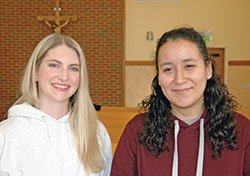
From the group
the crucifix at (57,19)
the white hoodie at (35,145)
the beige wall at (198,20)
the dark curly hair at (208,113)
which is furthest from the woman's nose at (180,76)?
the crucifix at (57,19)

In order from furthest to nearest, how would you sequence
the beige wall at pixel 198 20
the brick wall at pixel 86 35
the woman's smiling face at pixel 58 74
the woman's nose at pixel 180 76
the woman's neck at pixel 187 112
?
the brick wall at pixel 86 35 → the beige wall at pixel 198 20 → the woman's smiling face at pixel 58 74 → the woman's neck at pixel 187 112 → the woman's nose at pixel 180 76

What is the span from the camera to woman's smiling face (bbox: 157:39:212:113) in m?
1.29

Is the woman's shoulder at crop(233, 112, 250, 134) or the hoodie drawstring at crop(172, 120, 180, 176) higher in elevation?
the woman's shoulder at crop(233, 112, 250, 134)

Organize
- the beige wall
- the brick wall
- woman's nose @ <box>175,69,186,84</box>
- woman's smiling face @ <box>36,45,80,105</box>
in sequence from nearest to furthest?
woman's nose @ <box>175,69,186,84</box>, woman's smiling face @ <box>36,45,80,105</box>, the beige wall, the brick wall

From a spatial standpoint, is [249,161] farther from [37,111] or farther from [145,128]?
[37,111]

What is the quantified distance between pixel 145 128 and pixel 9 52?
6.08 metres

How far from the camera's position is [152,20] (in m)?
6.37

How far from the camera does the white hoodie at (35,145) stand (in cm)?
141

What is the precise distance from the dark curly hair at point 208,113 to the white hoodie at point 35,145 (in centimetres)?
47

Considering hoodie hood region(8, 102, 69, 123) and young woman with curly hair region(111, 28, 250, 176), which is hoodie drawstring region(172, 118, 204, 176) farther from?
hoodie hood region(8, 102, 69, 123)

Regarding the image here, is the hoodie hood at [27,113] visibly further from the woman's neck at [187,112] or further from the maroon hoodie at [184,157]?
the woman's neck at [187,112]

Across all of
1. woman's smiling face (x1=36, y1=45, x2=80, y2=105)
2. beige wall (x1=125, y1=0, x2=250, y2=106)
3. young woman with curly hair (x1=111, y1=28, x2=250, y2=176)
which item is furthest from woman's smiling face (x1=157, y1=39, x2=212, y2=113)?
beige wall (x1=125, y1=0, x2=250, y2=106)

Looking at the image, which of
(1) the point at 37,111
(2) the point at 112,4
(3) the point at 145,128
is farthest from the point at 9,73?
(3) the point at 145,128

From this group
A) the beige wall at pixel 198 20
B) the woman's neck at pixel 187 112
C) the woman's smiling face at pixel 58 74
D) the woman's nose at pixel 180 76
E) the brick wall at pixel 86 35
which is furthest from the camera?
the brick wall at pixel 86 35
